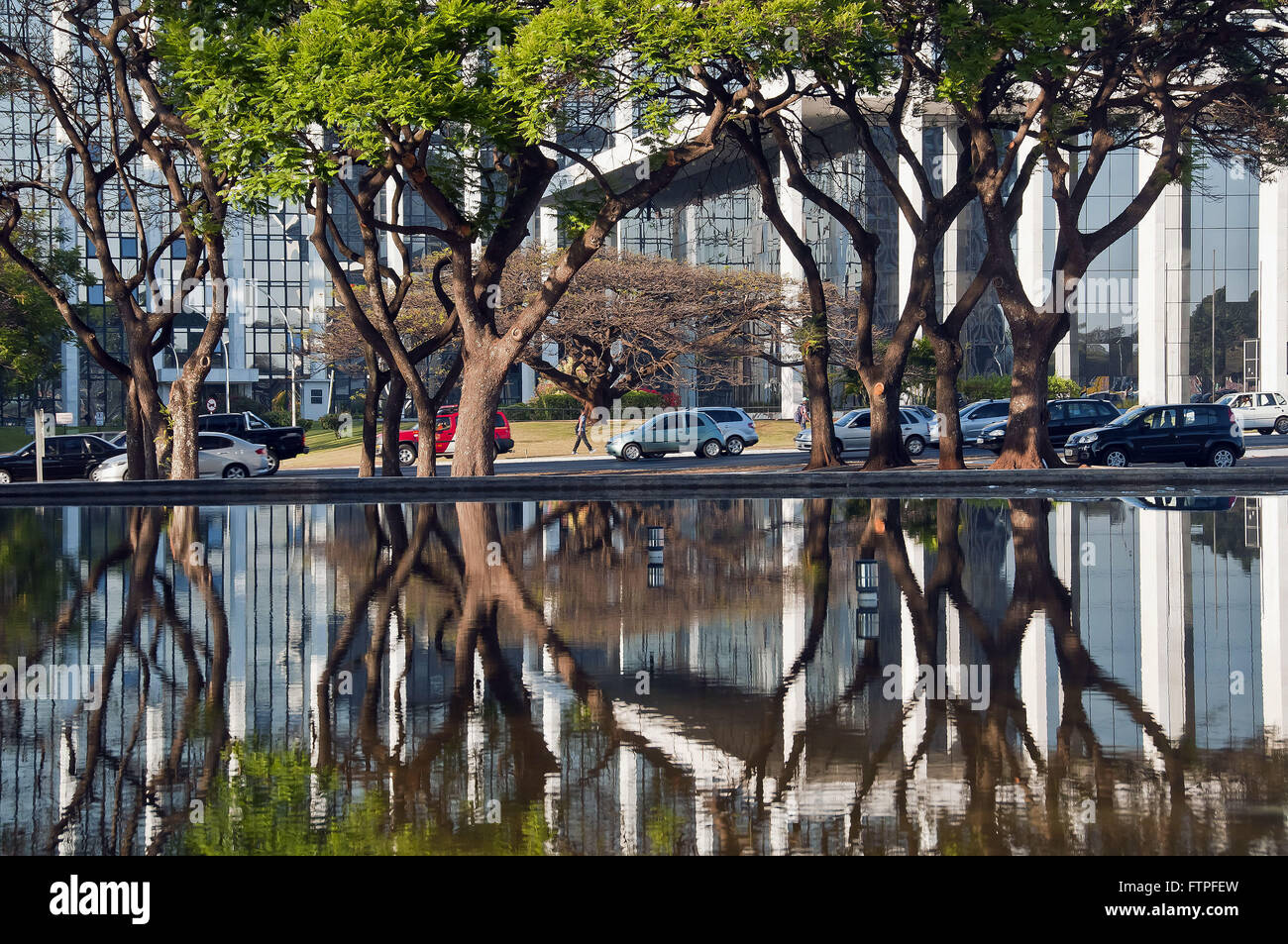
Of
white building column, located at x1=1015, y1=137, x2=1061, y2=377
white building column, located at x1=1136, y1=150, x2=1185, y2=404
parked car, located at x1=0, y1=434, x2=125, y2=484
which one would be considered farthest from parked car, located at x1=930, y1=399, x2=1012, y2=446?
parked car, located at x1=0, y1=434, x2=125, y2=484

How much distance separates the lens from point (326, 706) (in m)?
Answer: 9.25

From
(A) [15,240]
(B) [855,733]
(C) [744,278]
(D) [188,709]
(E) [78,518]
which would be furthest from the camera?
(C) [744,278]

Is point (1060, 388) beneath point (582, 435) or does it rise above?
above

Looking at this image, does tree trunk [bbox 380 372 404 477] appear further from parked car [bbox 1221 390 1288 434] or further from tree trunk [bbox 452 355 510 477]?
parked car [bbox 1221 390 1288 434]

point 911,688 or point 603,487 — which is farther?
point 603,487

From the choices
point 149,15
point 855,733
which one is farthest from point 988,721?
point 149,15

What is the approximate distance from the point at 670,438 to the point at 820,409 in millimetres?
11320

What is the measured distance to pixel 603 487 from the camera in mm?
28578

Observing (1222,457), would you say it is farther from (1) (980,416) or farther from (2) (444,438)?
(2) (444,438)

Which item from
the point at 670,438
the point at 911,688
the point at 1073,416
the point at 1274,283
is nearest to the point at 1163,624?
the point at 911,688

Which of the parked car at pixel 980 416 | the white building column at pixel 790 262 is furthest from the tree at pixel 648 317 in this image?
the white building column at pixel 790 262

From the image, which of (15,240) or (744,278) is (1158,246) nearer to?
(744,278)

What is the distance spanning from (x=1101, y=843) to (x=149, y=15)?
2477cm
